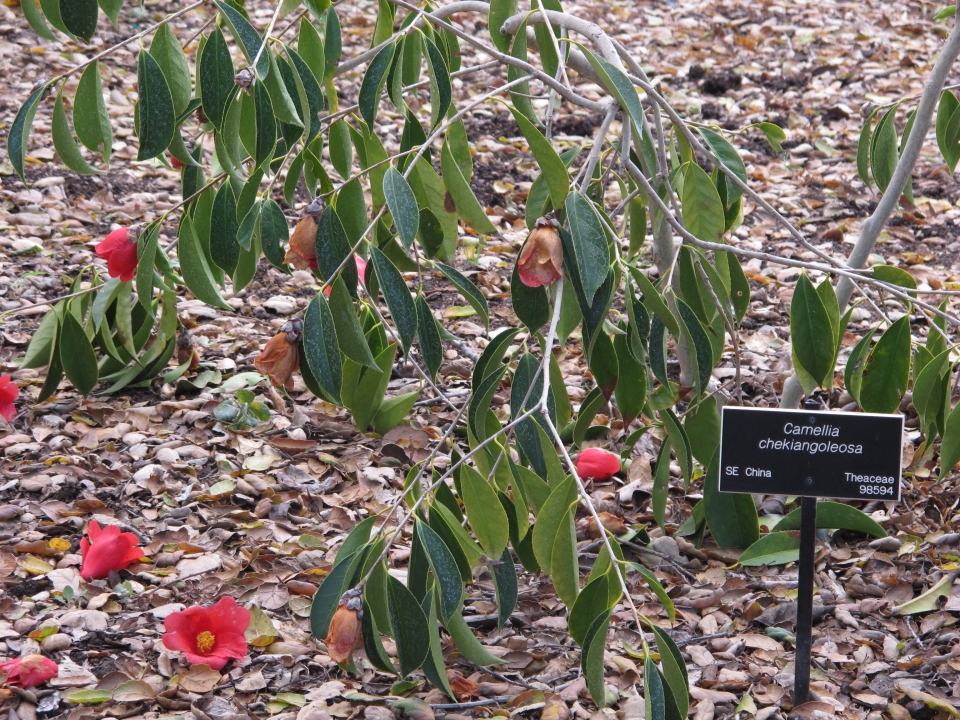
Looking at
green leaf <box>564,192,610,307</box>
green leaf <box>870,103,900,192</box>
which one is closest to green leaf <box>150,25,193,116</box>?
green leaf <box>564,192,610,307</box>

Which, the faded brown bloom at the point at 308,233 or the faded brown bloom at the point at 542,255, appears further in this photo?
the faded brown bloom at the point at 308,233

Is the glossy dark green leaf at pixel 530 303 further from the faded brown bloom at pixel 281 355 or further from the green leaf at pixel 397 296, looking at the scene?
the faded brown bloom at pixel 281 355

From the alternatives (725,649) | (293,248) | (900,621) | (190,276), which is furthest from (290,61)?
(900,621)

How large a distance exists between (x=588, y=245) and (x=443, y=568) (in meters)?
0.39

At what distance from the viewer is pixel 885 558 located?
1.70m

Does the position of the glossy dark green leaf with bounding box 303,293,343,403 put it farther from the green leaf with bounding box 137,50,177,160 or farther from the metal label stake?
the metal label stake

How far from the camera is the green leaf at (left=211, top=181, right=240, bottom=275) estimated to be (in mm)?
1382

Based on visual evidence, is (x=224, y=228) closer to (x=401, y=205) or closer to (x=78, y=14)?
(x=78, y=14)

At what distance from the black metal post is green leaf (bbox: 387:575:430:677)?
22.8 inches

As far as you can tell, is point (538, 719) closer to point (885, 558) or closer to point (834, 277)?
point (885, 558)

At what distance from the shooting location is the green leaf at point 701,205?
1.48 m

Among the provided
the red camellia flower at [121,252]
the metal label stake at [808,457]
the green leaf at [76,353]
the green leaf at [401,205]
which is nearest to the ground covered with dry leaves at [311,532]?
the green leaf at [76,353]

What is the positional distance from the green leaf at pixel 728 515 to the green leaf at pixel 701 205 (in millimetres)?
393

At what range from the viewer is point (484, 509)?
3.68 feet
